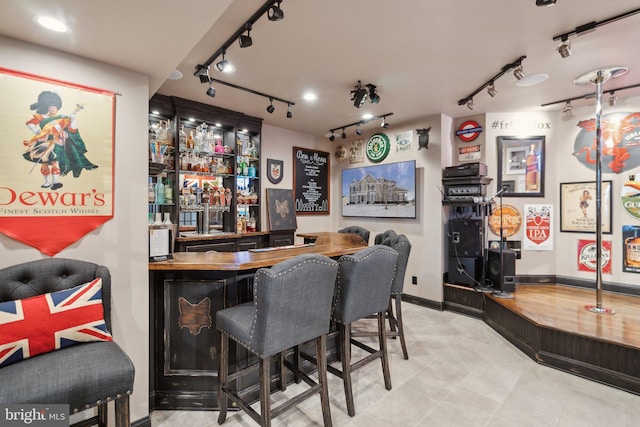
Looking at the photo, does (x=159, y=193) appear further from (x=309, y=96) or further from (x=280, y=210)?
(x=309, y=96)


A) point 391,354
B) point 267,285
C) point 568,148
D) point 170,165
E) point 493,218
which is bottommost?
point 391,354

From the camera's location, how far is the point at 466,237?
13.5 feet

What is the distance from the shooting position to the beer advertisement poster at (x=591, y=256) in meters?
3.94

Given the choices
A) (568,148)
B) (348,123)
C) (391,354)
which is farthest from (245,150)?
(568,148)

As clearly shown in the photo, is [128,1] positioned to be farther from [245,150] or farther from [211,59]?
[245,150]

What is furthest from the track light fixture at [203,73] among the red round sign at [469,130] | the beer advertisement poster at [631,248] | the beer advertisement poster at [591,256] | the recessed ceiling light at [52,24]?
the beer advertisement poster at [631,248]

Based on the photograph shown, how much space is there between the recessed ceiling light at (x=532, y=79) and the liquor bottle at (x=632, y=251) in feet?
7.94

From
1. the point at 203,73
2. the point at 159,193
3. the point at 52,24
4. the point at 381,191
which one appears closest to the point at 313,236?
the point at 381,191

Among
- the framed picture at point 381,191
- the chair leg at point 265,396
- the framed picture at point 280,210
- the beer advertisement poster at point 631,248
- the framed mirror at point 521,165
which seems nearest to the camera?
the chair leg at point 265,396

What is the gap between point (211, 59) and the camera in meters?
2.71

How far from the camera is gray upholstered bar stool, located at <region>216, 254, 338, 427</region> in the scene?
5.20 ft

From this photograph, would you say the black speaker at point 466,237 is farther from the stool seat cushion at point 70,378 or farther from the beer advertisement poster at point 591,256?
the stool seat cushion at point 70,378

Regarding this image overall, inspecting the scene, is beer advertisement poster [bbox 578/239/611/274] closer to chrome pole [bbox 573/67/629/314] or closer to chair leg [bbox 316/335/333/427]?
chrome pole [bbox 573/67/629/314]

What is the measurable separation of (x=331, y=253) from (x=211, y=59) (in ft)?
6.81
